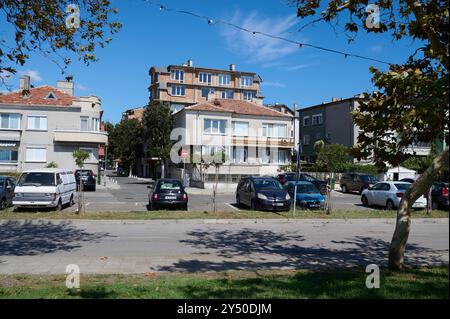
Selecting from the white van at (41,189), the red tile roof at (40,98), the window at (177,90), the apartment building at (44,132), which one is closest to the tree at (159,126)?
the apartment building at (44,132)

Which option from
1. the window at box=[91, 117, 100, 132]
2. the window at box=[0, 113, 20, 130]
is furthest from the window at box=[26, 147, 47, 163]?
the window at box=[91, 117, 100, 132]

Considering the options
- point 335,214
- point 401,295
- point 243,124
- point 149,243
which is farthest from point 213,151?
point 401,295

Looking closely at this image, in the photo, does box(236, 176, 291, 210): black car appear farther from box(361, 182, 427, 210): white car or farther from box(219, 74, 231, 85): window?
box(219, 74, 231, 85): window

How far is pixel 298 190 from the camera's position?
75.0 ft

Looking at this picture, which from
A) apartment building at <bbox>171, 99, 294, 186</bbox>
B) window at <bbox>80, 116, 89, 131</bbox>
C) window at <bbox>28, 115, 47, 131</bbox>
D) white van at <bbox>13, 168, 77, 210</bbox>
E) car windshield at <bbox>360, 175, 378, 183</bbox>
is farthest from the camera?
apartment building at <bbox>171, 99, 294, 186</bbox>

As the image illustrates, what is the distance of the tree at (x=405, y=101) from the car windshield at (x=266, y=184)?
38.6ft

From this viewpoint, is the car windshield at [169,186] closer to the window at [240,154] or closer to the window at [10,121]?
the window at [240,154]

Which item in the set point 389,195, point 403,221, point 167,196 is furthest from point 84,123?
point 403,221

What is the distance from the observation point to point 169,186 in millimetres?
21406

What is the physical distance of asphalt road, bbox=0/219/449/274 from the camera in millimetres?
9344

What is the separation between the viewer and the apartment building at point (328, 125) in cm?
5434

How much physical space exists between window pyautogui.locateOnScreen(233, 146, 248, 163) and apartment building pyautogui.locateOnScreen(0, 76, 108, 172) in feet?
46.2
